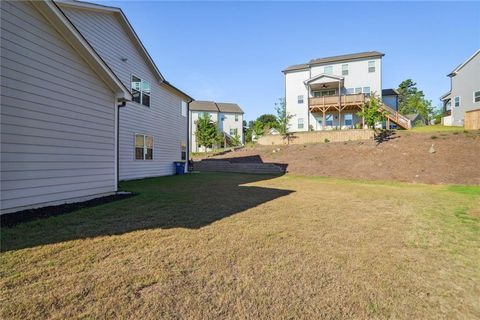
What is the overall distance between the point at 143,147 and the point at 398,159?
1590cm

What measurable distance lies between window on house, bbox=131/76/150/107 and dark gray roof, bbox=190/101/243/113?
32.0m

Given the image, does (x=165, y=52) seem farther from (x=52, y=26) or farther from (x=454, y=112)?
(x=454, y=112)

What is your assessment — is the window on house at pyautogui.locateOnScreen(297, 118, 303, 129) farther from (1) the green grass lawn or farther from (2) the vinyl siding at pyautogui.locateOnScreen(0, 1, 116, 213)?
(2) the vinyl siding at pyautogui.locateOnScreen(0, 1, 116, 213)

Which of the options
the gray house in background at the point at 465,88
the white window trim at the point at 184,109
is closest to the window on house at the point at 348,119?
the gray house in background at the point at 465,88

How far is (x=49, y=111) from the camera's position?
561 centimetres

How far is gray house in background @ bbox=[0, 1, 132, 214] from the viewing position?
4.84m

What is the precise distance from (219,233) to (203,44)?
53.4ft

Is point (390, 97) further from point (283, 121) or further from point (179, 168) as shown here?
point (179, 168)

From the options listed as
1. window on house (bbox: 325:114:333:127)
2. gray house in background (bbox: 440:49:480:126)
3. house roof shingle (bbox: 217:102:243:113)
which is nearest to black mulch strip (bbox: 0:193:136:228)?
window on house (bbox: 325:114:333:127)

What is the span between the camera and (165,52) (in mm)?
15875

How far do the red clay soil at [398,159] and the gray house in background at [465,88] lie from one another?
32.5 ft

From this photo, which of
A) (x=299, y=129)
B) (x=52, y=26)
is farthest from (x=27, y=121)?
(x=299, y=129)

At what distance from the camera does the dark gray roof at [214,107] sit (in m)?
→ 45.2

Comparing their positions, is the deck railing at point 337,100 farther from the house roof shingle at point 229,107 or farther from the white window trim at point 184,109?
the house roof shingle at point 229,107
